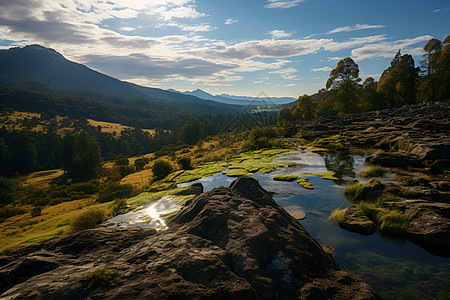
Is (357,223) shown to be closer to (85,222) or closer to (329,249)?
(329,249)

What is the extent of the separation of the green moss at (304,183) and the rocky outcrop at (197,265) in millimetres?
9413

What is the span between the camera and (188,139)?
82312 millimetres

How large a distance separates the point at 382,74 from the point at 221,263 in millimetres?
87922

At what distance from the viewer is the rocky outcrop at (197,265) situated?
11.0 ft

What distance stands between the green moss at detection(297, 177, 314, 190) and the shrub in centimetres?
1362

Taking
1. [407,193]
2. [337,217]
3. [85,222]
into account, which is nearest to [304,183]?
[337,217]

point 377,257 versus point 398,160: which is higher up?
point 398,160

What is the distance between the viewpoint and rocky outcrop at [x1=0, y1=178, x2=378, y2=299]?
132 inches

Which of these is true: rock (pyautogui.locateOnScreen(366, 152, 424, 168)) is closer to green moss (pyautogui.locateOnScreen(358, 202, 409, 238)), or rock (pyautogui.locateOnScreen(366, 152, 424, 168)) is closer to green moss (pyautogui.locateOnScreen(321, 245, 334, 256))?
green moss (pyautogui.locateOnScreen(358, 202, 409, 238))

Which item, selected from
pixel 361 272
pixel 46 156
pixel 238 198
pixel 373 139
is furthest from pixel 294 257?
pixel 46 156

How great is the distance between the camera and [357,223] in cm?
891

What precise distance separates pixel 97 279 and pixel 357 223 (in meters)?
9.71

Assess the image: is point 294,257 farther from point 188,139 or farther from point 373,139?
point 188,139

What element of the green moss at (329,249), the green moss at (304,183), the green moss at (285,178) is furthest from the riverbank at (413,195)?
the green moss at (285,178)
